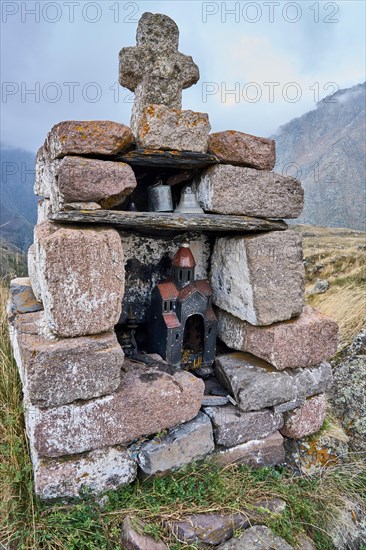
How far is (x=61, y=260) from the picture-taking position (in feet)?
6.58

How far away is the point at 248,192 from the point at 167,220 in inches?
26.0

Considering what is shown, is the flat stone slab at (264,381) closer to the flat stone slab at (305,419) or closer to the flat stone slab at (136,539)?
the flat stone slab at (305,419)

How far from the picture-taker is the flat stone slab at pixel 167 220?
2.11 metres

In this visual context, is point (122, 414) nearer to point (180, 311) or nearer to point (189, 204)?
point (180, 311)

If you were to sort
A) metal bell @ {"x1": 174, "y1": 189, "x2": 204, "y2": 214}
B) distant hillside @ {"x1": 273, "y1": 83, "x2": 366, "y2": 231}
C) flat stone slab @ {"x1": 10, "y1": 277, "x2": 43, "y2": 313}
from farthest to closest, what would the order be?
distant hillside @ {"x1": 273, "y1": 83, "x2": 366, "y2": 231} < flat stone slab @ {"x1": 10, "y1": 277, "x2": 43, "y2": 313} < metal bell @ {"x1": 174, "y1": 189, "x2": 204, "y2": 214}

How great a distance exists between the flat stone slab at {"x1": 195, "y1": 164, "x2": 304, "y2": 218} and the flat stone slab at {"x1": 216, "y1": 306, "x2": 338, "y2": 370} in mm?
843

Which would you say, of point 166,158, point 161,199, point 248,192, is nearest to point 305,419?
point 248,192

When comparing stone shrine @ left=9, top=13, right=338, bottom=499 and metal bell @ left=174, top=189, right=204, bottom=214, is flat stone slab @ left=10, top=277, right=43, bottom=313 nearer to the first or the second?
stone shrine @ left=9, top=13, right=338, bottom=499

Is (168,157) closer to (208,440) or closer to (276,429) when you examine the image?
(208,440)

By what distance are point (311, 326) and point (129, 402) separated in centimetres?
148

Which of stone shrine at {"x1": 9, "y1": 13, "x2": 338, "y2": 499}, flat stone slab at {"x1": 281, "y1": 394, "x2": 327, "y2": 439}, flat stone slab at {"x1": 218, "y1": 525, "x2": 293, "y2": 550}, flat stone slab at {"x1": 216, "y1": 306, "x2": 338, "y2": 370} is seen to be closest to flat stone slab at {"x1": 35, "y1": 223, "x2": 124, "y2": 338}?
stone shrine at {"x1": 9, "y1": 13, "x2": 338, "y2": 499}

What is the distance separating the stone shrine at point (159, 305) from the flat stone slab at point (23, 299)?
0.7 inches

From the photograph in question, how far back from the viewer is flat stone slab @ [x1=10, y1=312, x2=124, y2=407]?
1968 millimetres

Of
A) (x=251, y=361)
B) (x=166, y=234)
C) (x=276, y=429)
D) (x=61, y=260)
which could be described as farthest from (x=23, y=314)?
(x=276, y=429)
